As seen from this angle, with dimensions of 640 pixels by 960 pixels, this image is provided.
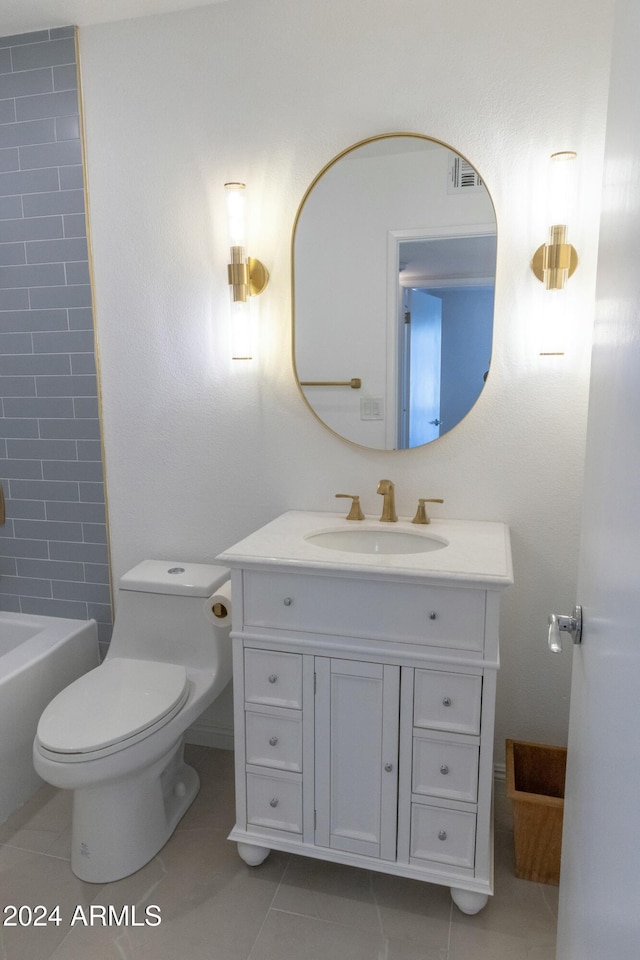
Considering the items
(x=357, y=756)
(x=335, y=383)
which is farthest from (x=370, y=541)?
(x=357, y=756)

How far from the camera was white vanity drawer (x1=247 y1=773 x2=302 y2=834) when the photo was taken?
1784 mm

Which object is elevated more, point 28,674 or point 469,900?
point 28,674

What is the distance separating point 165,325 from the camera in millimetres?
2250

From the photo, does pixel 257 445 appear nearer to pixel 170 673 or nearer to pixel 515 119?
pixel 170 673

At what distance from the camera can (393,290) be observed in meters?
2.00

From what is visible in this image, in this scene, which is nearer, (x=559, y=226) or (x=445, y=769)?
(x=445, y=769)

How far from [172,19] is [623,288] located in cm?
197

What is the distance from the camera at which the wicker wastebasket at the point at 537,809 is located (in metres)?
1.75

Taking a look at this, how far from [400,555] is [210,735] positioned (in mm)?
1219

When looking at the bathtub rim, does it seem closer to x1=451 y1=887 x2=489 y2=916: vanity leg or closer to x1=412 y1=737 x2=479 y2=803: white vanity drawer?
x1=412 y1=737 x2=479 y2=803: white vanity drawer

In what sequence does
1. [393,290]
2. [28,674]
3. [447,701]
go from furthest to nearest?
[28,674], [393,290], [447,701]

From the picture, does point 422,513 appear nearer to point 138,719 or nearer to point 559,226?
point 559,226

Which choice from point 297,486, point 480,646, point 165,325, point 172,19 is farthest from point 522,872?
point 172,19

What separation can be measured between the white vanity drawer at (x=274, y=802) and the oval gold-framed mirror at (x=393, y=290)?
102 centimetres
